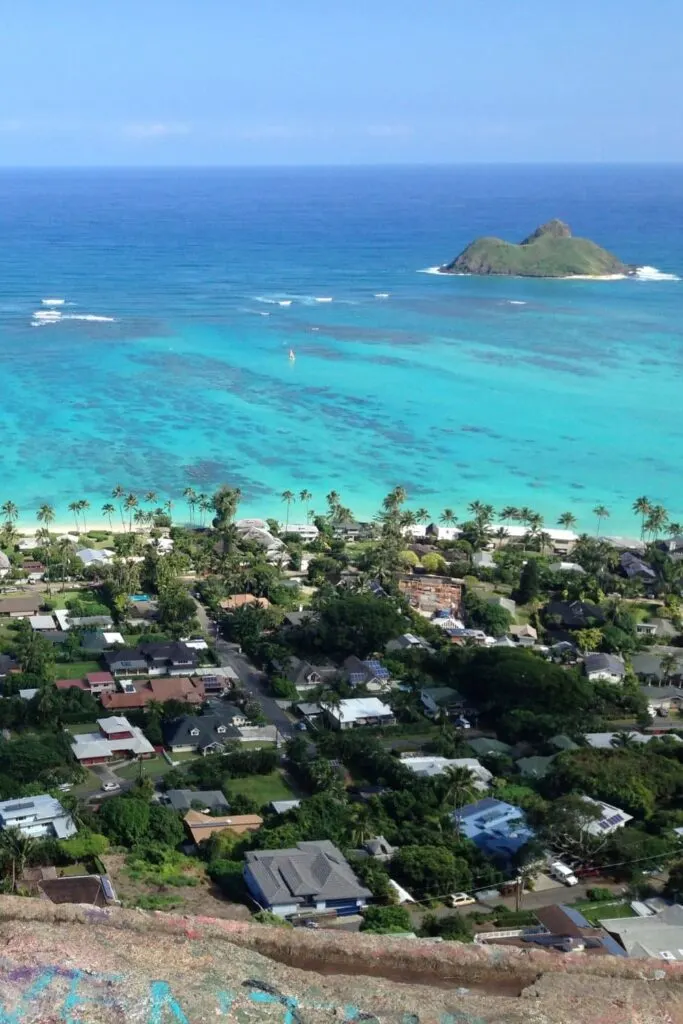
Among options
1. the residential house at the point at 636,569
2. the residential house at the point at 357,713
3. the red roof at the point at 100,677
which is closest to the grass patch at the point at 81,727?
the red roof at the point at 100,677

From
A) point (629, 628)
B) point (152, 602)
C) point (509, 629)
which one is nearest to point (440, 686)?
point (509, 629)

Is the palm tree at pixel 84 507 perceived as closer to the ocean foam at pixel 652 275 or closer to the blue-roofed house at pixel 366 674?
the blue-roofed house at pixel 366 674

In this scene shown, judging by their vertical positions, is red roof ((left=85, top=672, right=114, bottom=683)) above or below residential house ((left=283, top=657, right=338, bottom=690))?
above

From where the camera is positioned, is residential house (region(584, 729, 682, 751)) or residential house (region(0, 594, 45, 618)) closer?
residential house (region(584, 729, 682, 751))

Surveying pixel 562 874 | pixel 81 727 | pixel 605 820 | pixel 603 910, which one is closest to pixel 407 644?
pixel 81 727

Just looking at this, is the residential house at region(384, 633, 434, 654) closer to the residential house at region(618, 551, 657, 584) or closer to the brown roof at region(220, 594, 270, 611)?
the brown roof at region(220, 594, 270, 611)

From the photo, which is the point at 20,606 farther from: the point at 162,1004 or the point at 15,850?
the point at 162,1004

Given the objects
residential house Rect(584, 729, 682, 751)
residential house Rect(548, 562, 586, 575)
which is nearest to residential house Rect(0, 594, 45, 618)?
residential house Rect(584, 729, 682, 751)
